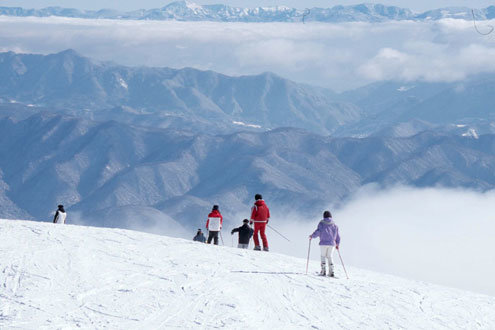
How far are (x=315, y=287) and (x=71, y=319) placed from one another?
1018 cm

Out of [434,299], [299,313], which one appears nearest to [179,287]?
[299,313]

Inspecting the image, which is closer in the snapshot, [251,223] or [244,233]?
[251,223]

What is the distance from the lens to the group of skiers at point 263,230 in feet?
84.9

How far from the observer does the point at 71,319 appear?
842 inches

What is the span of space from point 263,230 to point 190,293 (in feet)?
27.3

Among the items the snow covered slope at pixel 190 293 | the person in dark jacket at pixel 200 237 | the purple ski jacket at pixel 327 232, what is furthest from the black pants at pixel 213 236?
the purple ski jacket at pixel 327 232

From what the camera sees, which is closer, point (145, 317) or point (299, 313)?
point (145, 317)

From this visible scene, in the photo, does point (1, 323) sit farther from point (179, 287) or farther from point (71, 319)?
point (179, 287)

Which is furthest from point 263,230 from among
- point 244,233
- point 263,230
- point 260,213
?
point 244,233

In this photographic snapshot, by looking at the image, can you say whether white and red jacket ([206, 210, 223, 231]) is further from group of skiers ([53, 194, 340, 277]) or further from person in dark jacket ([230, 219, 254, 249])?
person in dark jacket ([230, 219, 254, 249])

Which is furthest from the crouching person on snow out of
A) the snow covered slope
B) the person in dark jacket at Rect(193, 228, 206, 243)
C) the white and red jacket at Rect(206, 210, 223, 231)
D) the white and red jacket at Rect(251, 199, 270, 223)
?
the person in dark jacket at Rect(193, 228, 206, 243)

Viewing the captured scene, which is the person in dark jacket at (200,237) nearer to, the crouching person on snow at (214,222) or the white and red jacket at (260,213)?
the crouching person on snow at (214,222)

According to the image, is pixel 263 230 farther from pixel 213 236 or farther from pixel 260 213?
pixel 213 236

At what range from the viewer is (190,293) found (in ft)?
82.3
